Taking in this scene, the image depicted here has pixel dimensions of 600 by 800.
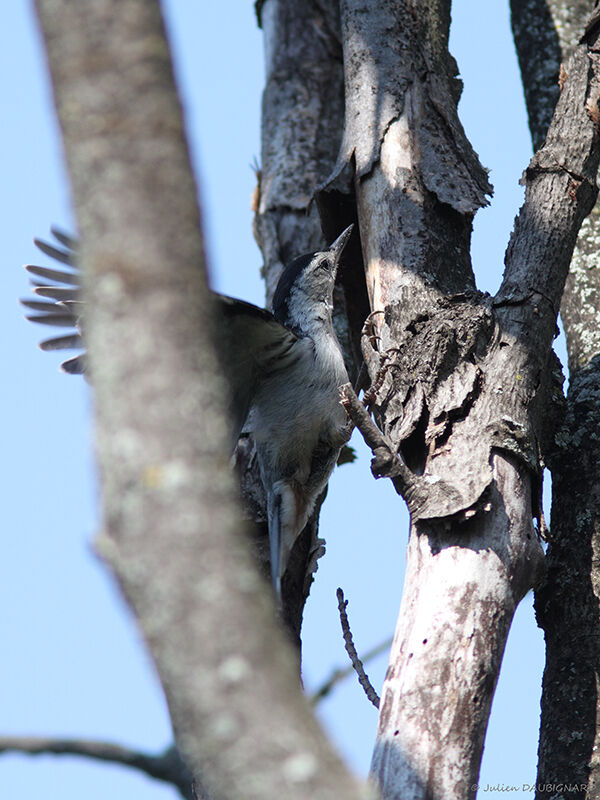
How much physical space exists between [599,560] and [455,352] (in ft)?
2.80

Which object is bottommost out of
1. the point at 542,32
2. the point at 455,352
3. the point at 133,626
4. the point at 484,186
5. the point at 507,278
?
the point at 133,626

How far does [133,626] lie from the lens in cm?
112

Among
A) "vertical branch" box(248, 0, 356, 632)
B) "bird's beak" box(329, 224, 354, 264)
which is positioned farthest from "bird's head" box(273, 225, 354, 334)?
"vertical branch" box(248, 0, 356, 632)

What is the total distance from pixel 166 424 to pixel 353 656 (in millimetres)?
2010

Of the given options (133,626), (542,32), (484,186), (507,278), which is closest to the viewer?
(133,626)

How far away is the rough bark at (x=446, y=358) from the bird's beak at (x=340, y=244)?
9.2 inches

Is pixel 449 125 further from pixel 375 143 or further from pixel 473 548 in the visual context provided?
pixel 473 548

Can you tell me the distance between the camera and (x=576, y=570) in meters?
2.97

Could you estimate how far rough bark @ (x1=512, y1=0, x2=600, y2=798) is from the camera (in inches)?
105

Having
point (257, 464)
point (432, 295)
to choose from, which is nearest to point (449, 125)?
point (432, 295)

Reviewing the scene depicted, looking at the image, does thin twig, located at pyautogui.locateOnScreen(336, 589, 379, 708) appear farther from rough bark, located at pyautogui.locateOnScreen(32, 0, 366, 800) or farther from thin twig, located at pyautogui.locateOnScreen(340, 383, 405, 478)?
rough bark, located at pyautogui.locateOnScreen(32, 0, 366, 800)

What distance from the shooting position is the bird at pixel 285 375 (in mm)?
3680

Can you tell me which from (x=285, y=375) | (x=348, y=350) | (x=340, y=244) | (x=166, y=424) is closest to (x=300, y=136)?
(x=340, y=244)

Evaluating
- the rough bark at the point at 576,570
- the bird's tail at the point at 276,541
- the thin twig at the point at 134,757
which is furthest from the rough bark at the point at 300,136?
the thin twig at the point at 134,757
